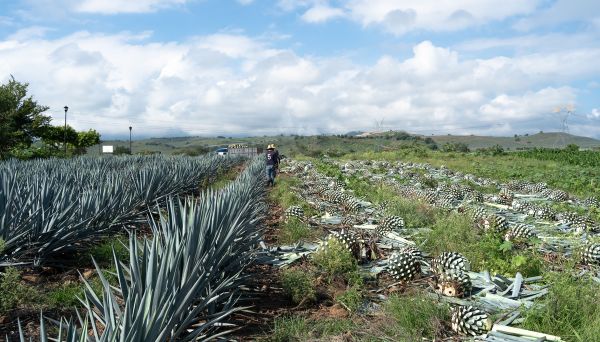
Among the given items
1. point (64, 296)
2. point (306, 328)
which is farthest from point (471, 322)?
A: point (64, 296)

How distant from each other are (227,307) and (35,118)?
108 feet

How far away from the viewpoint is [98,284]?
→ 194 inches

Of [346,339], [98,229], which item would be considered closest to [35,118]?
[98,229]

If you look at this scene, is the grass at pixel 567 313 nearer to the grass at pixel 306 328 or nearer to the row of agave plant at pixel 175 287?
the grass at pixel 306 328

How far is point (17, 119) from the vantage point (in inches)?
1217

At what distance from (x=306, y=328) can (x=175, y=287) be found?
1239 millimetres

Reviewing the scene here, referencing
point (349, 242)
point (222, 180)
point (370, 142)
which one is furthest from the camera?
point (370, 142)

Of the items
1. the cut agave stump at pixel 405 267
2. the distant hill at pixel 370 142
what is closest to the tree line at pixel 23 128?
the cut agave stump at pixel 405 267

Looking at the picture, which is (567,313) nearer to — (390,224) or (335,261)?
(335,261)

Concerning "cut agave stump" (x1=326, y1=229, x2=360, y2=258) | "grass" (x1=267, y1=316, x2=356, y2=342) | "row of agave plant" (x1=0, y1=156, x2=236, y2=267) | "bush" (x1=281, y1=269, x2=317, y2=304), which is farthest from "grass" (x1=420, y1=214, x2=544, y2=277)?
"row of agave plant" (x1=0, y1=156, x2=236, y2=267)

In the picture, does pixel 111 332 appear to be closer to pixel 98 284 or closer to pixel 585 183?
pixel 98 284

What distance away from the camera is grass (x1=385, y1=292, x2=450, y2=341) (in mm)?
3629

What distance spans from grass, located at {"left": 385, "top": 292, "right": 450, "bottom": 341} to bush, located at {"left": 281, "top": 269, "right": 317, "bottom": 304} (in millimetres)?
765

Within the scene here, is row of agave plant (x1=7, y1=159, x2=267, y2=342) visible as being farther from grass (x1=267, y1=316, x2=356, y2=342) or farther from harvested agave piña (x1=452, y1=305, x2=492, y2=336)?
harvested agave piña (x1=452, y1=305, x2=492, y2=336)
